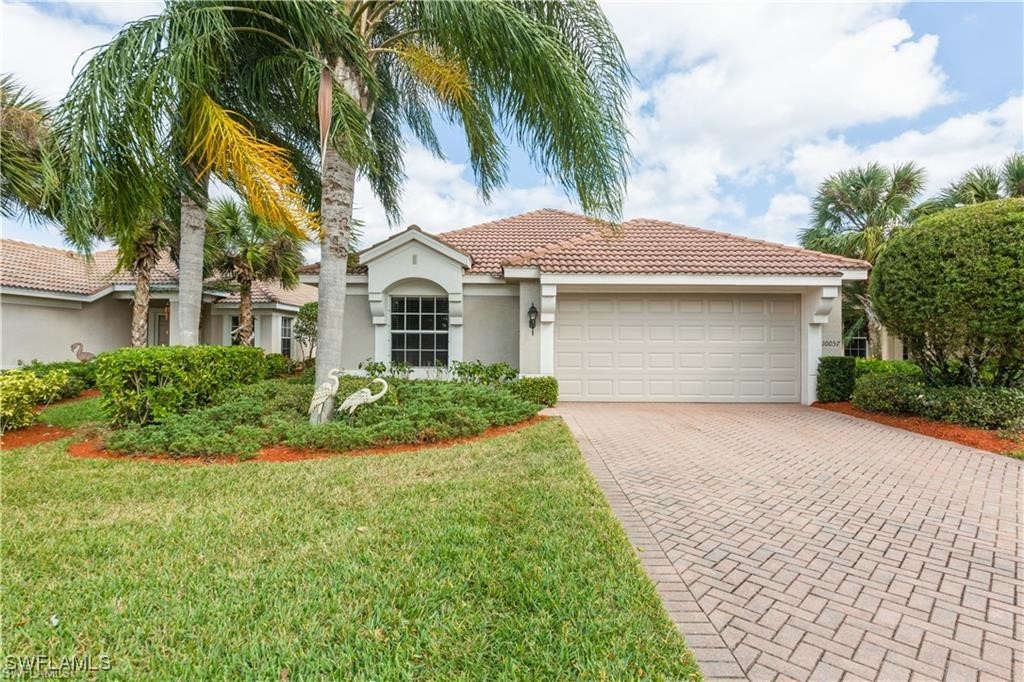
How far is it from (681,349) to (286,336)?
62.8 feet

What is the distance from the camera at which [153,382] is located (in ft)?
24.2

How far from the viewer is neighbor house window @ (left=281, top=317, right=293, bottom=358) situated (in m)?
21.1

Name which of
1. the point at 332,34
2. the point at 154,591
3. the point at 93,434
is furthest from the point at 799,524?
the point at 93,434

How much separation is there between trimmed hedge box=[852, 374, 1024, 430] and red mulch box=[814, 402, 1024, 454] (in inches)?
5.8

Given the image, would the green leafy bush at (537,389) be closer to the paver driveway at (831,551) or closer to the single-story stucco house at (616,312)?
the single-story stucco house at (616,312)

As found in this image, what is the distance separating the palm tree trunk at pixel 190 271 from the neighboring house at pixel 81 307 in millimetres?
5293

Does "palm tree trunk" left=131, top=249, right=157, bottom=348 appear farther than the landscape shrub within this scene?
Yes

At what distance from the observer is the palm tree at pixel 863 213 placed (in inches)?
633

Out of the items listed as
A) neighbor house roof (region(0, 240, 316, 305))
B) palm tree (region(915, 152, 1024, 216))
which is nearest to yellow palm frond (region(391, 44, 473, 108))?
neighbor house roof (region(0, 240, 316, 305))

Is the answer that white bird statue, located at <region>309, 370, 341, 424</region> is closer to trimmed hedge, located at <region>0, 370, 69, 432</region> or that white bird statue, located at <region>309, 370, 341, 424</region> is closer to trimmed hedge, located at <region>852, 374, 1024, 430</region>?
trimmed hedge, located at <region>0, 370, 69, 432</region>

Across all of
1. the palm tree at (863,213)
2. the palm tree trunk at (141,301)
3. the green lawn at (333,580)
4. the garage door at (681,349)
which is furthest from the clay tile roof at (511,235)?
the palm tree at (863,213)

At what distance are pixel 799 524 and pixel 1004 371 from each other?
25.6ft

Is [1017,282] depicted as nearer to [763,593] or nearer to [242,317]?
[763,593]

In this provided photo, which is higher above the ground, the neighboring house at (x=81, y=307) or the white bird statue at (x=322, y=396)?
the neighboring house at (x=81, y=307)
